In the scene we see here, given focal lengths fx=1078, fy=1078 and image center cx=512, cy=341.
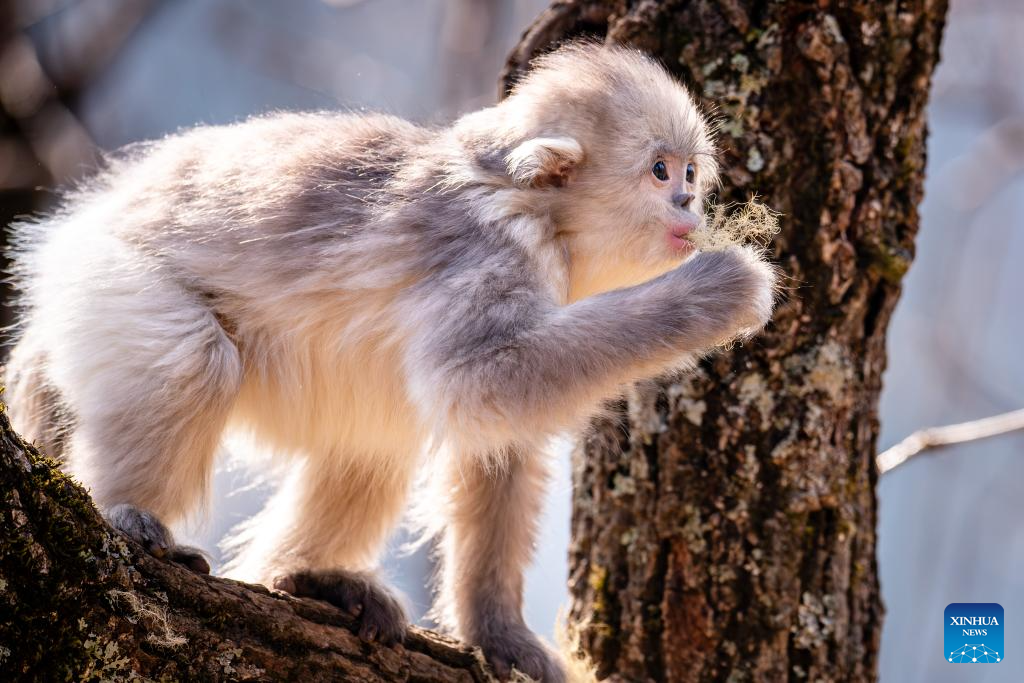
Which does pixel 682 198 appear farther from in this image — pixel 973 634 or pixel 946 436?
pixel 973 634

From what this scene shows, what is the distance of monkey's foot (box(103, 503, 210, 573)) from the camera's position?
2.68 metres

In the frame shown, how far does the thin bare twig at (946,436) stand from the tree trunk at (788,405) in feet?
1.65

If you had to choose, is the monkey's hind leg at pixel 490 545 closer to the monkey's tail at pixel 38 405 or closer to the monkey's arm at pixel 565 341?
the monkey's arm at pixel 565 341

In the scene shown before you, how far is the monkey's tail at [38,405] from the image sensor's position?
3283mm

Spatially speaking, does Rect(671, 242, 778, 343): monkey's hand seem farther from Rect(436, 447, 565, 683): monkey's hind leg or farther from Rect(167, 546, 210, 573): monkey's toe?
Rect(167, 546, 210, 573): monkey's toe

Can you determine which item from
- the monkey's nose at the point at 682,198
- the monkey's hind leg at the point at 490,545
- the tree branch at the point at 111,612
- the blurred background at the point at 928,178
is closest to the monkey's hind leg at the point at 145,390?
the tree branch at the point at 111,612

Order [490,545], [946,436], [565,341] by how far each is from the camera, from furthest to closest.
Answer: [946,436]
[490,545]
[565,341]

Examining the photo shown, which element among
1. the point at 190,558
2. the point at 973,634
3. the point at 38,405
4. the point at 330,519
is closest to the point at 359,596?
the point at 190,558

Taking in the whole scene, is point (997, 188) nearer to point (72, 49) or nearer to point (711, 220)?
point (711, 220)

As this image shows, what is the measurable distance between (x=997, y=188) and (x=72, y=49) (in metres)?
6.50

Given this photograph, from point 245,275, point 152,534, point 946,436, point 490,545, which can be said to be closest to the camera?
point 152,534

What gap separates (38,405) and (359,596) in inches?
48.4

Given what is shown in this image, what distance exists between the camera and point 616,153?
3.27m

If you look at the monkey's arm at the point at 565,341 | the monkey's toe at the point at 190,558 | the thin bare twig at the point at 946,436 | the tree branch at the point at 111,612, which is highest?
the thin bare twig at the point at 946,436
